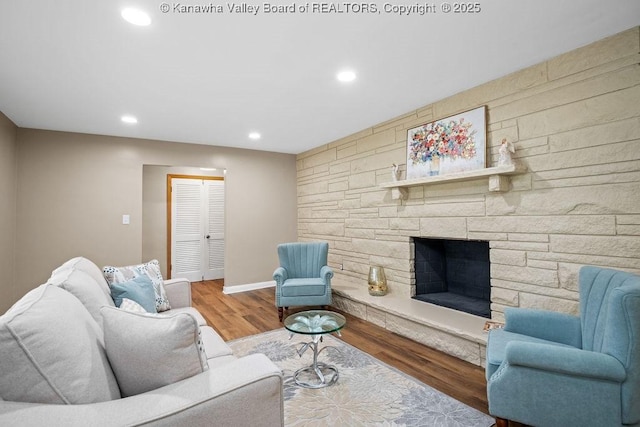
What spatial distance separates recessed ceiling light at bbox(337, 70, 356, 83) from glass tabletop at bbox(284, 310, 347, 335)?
1992mm

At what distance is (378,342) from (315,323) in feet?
3.01

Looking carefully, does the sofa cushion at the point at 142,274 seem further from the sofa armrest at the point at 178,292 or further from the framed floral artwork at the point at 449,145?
the framed floral artwork at the point at 449,145

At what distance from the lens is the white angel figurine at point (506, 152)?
8.15 ft

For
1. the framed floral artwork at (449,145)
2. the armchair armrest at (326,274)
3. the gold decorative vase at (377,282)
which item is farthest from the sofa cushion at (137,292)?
the framed floral artwork at (449,145)

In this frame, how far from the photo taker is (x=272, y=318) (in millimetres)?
3723

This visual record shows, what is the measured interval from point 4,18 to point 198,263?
4.83 metres

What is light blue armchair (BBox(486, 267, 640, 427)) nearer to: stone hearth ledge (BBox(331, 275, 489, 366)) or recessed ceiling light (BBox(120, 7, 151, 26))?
stone hearth ledge (BBox(331, 275, 489, 366))

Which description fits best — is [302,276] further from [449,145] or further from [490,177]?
[490,177]

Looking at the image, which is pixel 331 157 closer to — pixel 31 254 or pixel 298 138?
pixel 298 138

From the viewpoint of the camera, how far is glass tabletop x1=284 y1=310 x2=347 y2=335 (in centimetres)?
225

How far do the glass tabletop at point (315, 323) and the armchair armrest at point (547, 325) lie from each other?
3.81ft

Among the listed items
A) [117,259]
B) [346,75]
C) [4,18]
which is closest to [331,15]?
[346,75]

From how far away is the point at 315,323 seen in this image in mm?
2404

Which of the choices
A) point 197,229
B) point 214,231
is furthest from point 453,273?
point 197,229
